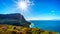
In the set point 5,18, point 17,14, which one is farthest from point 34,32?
point 5,18

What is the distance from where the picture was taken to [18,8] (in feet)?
19.8

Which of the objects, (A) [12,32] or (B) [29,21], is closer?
(A) [12,32]

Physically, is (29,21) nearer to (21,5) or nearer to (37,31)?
(21,5)

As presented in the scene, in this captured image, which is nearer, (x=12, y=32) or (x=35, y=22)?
(x=12, y=32)

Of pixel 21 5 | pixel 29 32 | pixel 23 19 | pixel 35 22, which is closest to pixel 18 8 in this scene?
pixel 21 5

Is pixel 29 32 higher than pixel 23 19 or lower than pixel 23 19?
lower

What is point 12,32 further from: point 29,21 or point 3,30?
point 29,21

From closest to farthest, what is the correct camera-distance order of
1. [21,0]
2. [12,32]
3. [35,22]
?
[12,32] → [21,0] → [35,22]

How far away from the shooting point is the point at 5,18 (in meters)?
6.62

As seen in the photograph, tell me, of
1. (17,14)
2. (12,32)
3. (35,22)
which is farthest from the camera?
(35,22)

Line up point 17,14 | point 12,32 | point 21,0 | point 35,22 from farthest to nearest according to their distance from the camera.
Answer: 1. point 35,22
2. point 17,14
3. point 21,0
4. point 12,32

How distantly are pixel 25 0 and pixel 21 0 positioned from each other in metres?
0.15

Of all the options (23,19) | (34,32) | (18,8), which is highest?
(18,8)

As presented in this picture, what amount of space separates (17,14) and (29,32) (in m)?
3.17
